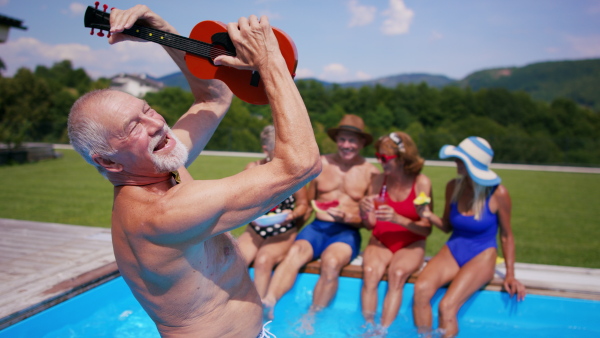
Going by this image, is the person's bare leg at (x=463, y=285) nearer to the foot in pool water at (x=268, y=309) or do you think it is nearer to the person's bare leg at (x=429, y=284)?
the person's bare leg at (x=429, y=284)

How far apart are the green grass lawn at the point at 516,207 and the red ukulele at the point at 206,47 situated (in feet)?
16.5

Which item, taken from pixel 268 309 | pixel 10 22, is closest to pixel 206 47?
pixel 268 309

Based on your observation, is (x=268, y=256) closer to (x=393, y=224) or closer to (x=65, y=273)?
(x=393, y=224)

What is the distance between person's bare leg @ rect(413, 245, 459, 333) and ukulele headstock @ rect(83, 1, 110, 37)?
10.9 ft

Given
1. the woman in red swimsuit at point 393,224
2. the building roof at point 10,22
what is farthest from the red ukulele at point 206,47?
the building roof at point 10,22

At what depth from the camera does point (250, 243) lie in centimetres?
477

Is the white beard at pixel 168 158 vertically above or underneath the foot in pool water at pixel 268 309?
above

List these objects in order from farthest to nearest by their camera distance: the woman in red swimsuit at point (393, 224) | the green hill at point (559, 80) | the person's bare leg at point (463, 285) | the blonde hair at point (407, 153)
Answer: the green hill at point (559, 80)
the blonde hair at point (407, 153)
the woman in red swimsuit at point (393, 224)
the person's bare leg at point (463, 285)

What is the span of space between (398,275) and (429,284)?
1.02 feet

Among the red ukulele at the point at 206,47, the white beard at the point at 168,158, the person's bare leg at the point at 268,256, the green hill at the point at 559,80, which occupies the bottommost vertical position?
the person's bare leg at the point at 268,256

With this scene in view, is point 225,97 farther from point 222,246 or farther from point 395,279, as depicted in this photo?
point 395,279

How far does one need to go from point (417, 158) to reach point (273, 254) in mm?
1826

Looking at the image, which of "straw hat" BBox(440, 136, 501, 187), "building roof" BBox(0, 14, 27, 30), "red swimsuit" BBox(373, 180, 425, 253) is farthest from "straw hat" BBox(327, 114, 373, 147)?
"building roof" BBox(0, 14, 27, 30)

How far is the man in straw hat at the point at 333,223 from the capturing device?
4.42 metres
